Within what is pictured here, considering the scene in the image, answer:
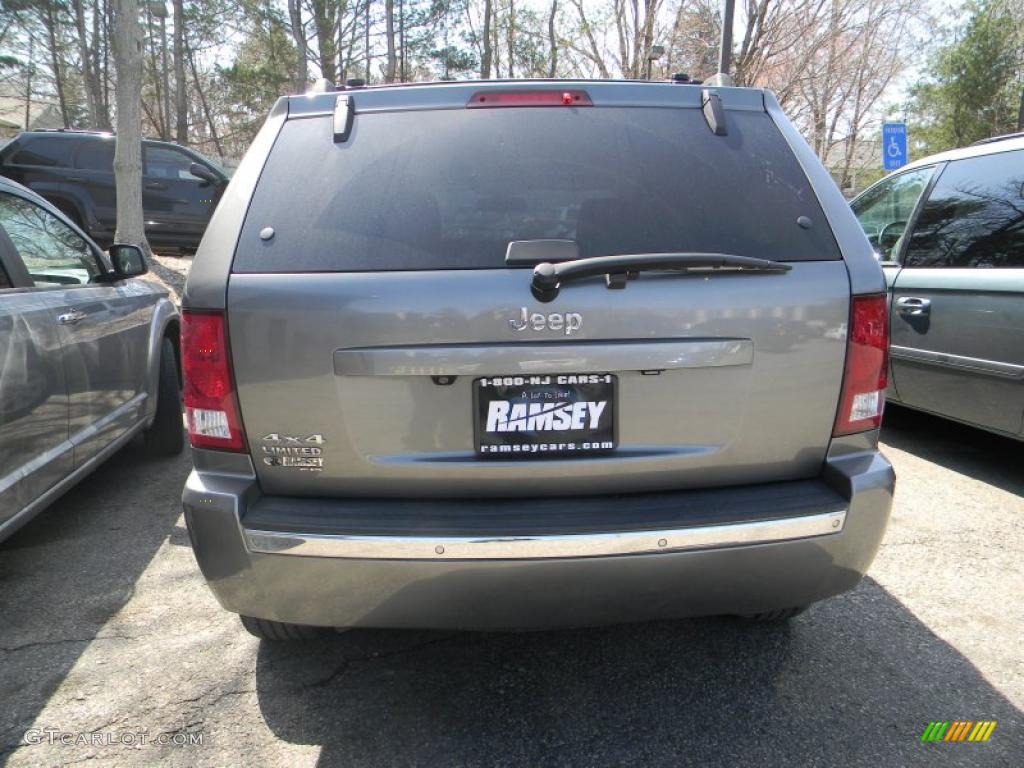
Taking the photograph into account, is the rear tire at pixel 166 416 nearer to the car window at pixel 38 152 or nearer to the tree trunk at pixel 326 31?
the car window at pixel 38 152

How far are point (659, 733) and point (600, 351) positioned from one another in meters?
1.14

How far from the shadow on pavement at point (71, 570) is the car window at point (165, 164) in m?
9.38

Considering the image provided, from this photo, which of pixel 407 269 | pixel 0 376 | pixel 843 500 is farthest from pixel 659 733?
pixel 0 376

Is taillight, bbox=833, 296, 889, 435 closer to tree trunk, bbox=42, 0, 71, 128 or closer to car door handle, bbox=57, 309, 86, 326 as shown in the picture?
car door handle, bbox=57, 309, 86, 326

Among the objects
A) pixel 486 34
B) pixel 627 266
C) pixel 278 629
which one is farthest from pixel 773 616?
pixel 486 34

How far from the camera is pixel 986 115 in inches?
908

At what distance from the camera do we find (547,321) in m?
1.86

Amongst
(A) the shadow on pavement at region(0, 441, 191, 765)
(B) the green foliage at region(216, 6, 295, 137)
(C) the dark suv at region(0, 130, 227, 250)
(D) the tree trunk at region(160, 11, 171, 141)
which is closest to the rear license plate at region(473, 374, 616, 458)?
(A) the shadow on pavement at region(0, 441, 191, 765)

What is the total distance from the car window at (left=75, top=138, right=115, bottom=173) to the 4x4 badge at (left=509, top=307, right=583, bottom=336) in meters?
12.3

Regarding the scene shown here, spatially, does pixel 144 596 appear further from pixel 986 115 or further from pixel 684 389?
pixel 986 115

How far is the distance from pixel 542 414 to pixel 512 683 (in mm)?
998

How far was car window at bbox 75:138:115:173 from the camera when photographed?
38.8ft

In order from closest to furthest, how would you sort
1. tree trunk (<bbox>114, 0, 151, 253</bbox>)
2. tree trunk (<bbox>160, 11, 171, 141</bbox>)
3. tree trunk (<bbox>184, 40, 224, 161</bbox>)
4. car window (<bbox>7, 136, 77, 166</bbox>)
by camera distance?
tree trunk (<bbox>114, 0, 151, 253</bbox>)
car window (<bbox>7, 136, 77, 166</bbox>)
tree trunk (<bbox>160, 11, 171, 141</bbox>)
tree trunk (<bbox>184, 40, 224, 161</bbox>)

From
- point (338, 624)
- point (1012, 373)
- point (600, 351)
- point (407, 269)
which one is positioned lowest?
point (338, 624)
